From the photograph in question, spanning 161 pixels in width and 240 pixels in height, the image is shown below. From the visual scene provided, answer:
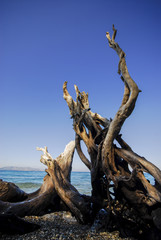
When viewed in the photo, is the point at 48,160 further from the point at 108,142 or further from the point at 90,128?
the point at 108,142

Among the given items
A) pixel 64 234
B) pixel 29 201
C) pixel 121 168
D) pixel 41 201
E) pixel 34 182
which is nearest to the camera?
pixel 64 234

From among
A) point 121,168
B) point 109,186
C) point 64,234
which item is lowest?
point 64,234

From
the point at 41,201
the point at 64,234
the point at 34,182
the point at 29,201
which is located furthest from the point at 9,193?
the point at 34,182

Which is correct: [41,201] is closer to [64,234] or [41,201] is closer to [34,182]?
[64,234]

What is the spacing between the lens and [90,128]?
4832 millimetres

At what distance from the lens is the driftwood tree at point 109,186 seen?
Result: 337cm

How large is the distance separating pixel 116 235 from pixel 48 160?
8.86ft

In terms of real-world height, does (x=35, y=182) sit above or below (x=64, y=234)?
below

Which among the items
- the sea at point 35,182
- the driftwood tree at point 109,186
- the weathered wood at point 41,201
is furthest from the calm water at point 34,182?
the driftwood tree at point 109,186

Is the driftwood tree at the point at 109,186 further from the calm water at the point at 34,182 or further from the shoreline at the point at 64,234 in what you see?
the calm water at the point at 34,182

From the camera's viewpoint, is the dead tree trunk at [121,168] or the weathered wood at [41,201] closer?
the dead tree trunk at [121,168]

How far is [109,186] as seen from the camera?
3814 millimetres

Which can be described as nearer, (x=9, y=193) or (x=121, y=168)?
(x=121, y=168)

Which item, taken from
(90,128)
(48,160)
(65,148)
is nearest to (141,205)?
(90,128)
